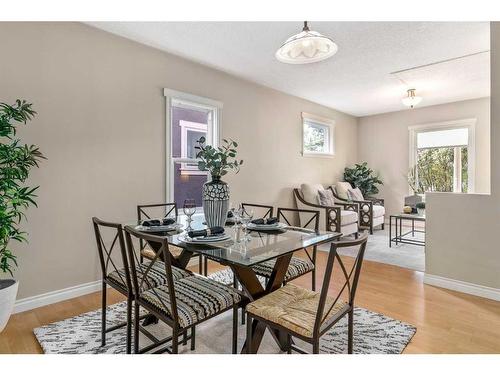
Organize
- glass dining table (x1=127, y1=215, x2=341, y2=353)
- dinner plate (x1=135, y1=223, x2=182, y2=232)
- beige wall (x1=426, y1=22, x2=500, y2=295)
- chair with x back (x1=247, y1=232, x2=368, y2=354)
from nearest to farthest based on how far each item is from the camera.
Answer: chair with x back (x1=247, y1=232, x2=368, y2=354), glass dining table (x1=127, y1=215, x2=341, y2=353), dinner plate (x1=135, y1=223, x2=182, y2=232), beige wall (x1=426, y1=22, x2=500, y2=295)

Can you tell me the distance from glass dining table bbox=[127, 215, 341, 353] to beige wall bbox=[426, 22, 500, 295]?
64.7 inches

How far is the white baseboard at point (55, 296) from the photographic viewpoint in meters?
2.34

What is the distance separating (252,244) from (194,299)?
0.44 meters

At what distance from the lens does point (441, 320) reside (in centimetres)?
220

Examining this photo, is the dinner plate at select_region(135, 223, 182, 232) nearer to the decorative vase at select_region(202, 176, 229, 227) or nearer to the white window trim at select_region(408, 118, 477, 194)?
the decorative vase at select_region(202, 176, 229, 227)

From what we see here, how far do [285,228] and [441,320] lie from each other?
1415 mm

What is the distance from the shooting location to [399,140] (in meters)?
6.33

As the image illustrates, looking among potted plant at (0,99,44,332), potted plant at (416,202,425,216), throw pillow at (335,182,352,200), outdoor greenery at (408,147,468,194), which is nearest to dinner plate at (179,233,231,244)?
potted plant at (0,99,44,332)

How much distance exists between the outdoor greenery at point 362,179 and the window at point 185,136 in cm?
367

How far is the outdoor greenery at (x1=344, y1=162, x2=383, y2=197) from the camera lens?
6246mm

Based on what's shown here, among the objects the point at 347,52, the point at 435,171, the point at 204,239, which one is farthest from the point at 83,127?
the point at 435,171
